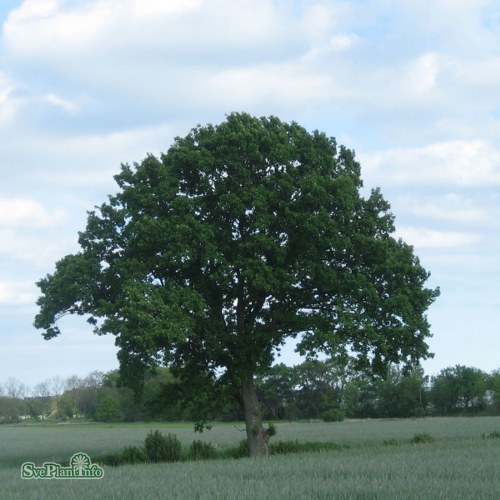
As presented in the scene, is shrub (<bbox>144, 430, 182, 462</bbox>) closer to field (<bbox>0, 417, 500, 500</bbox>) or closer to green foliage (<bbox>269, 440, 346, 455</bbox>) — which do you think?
green foliage (<bbox>269, 440, 346, 455</bbox>)

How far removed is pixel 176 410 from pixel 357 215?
42.9ft

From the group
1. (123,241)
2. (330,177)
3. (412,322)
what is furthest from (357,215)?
(123,241)

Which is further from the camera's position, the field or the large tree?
the large tree

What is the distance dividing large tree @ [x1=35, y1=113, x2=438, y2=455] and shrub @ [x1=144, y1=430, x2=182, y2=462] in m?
2.06

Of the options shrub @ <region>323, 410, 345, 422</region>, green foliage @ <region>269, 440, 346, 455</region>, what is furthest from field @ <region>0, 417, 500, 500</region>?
shrub @ <region>323, 410, 345, 422</region>

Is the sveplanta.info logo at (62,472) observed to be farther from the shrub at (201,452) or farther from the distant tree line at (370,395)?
the distant tree line at (370,395)

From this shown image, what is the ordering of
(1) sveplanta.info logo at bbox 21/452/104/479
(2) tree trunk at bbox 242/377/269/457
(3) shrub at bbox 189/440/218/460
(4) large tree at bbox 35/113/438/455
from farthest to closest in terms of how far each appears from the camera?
1. (3) shrub at bbox 189/440/218/460
2. (2) tree trunk at bbox 242/377/269/457
3. (4) large tree at bbox 35/113/438/455
4. (1) sveplanta.info logo at bbox 21/452/104/479

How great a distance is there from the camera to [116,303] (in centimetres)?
2852

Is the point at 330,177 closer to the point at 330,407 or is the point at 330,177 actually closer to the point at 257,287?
the point at 257,287

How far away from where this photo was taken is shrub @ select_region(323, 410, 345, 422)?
9031cm

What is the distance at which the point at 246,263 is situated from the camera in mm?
29141

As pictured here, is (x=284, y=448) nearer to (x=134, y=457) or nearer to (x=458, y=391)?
(x=134, y=457)

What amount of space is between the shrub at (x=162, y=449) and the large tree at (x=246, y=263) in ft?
6.76

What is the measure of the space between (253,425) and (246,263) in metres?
7.13
